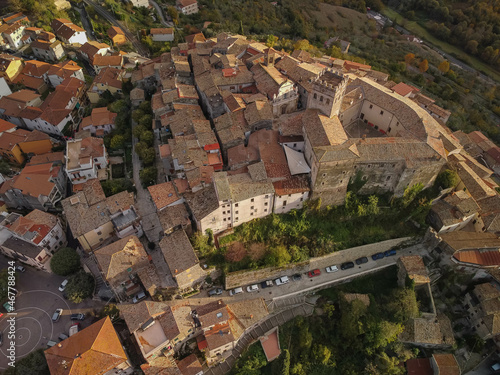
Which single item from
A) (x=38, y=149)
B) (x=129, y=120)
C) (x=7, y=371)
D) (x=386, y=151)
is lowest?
(x=7, y=371)

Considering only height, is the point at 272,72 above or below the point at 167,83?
above

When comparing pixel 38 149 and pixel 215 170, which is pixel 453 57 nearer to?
pixel 215 170

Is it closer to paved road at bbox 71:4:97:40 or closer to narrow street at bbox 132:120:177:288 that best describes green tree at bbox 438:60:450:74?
narrow street at bbox 132:120:177:288

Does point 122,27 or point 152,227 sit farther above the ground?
point 122,27

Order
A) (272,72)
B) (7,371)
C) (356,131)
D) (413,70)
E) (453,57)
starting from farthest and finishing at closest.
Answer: (453,57) < (413,70) < (272,72) < (356,131) < (7,371)

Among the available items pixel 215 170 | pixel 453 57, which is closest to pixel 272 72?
pixel 215 170

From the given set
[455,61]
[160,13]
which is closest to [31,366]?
[160,13]

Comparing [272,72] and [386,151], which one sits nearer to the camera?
[386,151]

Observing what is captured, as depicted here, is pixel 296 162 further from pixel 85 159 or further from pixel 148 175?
pixel 85 159

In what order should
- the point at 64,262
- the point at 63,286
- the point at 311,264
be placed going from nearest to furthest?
the point at 64,262
the point at 63,286
the point at 311,264
